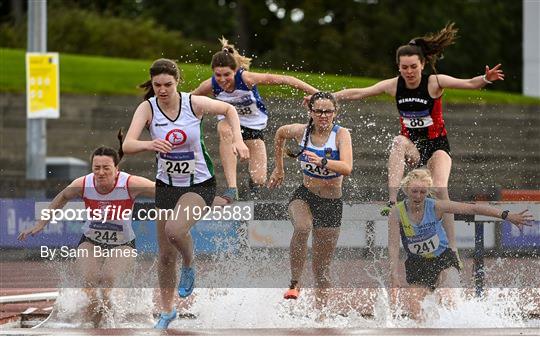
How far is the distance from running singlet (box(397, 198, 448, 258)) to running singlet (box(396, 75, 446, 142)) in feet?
4.25

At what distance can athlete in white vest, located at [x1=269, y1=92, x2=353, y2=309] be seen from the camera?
10953 mm

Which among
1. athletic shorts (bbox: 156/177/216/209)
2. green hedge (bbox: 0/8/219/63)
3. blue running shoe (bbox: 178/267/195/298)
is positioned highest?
green hedge (bbox: 0/8/219/63)

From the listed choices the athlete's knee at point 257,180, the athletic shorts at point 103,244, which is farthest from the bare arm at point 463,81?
the athletic shorts at point 103,244

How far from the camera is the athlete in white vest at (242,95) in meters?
12.7

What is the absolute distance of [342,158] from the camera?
10898mm

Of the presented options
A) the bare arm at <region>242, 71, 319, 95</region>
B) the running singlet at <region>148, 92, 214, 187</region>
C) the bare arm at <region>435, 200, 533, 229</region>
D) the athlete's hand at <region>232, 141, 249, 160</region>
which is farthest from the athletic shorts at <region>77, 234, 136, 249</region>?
the bare arm at <region>242, 71, 319, 95</region>

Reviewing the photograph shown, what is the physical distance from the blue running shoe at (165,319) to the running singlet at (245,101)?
288cm

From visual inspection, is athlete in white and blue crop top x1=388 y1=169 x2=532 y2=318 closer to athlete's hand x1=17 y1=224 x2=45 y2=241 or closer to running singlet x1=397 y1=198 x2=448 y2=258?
running singlet x1=397 y1=198 x2=448 y2=258

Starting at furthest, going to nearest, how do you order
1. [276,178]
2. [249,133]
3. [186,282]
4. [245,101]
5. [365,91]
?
[249,133], [245,101], [365,91], [276,178], [186,282]

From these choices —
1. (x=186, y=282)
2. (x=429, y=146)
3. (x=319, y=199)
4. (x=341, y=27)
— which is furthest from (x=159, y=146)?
(x=341, y=27)

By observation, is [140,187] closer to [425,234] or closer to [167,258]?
[167,258]

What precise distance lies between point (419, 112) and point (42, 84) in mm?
9572

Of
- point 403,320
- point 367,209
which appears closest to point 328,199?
point 367,209

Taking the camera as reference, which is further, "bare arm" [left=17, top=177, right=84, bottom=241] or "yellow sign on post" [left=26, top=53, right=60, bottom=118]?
"yellow sign on post" [left=26, top=53, right=60, bottom=118]
